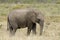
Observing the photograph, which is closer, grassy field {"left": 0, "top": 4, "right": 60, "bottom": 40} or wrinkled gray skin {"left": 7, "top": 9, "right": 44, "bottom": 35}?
grassy field {"left": 0, "top": 4, "right": 60, "bottom": 40}

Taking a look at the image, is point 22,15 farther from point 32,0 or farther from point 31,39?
point 32,0

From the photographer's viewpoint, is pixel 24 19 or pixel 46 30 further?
pixel 46 30

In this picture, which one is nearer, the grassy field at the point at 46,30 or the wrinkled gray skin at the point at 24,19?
the grassy field at the point at 46,30

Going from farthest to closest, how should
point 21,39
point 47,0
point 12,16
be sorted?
point 47,0
point 12,16
point 21,39

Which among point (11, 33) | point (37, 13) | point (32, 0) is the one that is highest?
point (37, 13)

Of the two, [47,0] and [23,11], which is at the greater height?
[23,11]

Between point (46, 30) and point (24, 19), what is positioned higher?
point (24, 19)

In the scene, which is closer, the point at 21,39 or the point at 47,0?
the point at 21,39

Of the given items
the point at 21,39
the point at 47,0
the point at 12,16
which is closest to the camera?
the point at 21,39

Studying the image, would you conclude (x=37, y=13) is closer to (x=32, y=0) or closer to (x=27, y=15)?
(x=27, y=15)

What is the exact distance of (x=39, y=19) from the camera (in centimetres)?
1455

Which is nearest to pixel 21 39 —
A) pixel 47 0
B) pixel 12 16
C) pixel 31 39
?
pixel 31 39

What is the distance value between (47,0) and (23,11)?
2754 centimetres

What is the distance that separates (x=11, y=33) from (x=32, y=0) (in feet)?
94.6
